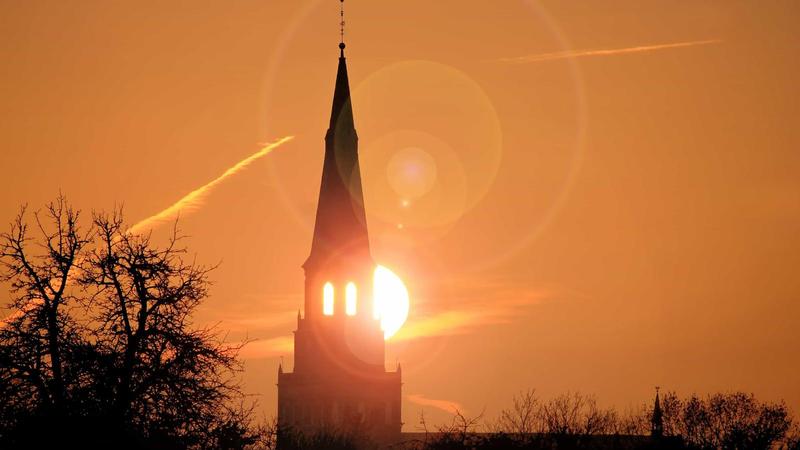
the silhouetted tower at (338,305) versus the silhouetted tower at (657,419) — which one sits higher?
the silhouetted tower at (338,305)

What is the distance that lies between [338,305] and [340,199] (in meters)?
7.70

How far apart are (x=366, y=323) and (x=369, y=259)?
4.67 meters

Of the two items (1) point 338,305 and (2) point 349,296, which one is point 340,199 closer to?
(2) point 349,296

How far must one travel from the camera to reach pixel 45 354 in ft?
109

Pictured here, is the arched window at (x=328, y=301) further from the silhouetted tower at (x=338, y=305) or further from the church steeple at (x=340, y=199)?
the church steeple at (x=340, y=199)

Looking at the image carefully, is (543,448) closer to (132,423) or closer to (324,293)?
(132,423)

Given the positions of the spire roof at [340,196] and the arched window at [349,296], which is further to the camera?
the arched window at [349,296]

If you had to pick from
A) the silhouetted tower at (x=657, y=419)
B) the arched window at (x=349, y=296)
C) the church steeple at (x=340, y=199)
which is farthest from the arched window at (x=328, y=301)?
the silhouetted tower at (x=657, y=419)

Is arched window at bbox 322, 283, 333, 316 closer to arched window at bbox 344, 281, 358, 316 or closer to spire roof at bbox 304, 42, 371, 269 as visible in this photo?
arched window at bbox 344, 281, 358, 316

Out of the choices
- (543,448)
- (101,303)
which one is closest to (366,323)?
(543,448)

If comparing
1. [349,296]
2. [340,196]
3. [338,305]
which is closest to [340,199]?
[340,196]

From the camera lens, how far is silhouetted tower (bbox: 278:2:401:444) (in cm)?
10356

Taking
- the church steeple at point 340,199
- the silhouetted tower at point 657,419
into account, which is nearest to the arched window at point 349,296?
the church steeple at point 340,199

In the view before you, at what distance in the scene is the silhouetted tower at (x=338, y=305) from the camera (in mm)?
103562
